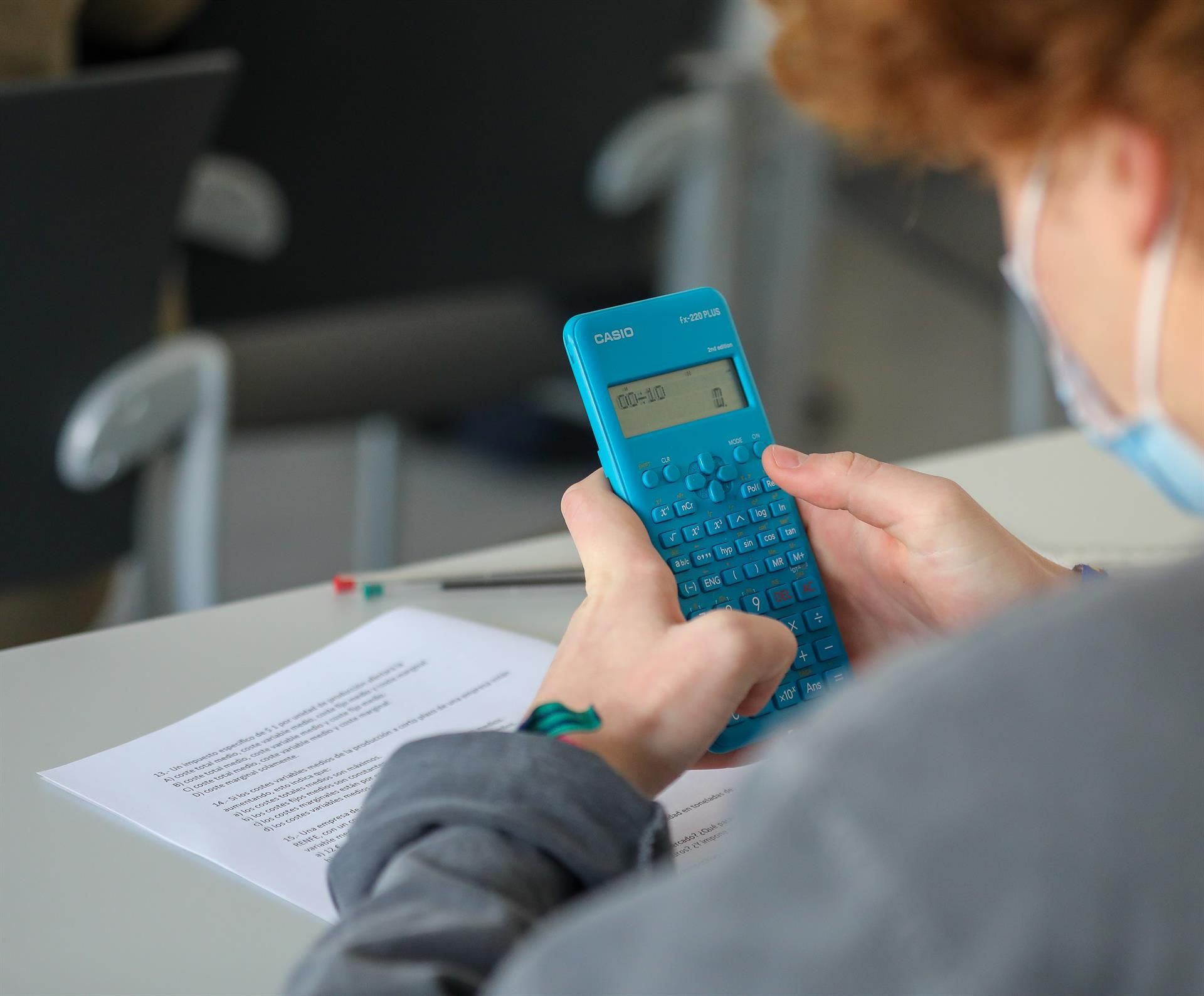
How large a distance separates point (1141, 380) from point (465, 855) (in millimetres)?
232

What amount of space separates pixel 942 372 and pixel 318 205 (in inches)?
57.8

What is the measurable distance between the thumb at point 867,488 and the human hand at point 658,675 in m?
0.11

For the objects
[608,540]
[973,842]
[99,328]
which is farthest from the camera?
[99,328]

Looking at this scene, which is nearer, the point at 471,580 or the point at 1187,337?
the point at 1187,337

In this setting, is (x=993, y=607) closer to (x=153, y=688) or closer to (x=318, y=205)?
(x=153, y=688)

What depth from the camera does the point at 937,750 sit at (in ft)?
0.88

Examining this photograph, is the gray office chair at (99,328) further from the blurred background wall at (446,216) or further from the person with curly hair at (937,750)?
the person with curly hair at (937,750)

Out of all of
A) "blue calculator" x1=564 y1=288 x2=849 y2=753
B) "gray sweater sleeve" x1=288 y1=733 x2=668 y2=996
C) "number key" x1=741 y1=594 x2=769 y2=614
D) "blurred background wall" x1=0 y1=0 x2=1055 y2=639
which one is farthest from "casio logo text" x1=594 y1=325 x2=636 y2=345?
"blurred background wall" x1=0 y1=0 x2=1055 y2=639

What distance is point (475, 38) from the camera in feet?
4.49

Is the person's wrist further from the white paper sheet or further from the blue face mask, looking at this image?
the blue face mask

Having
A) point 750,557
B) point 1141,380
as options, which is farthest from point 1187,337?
point 750,557

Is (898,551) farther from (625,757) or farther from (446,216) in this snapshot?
(446,216)

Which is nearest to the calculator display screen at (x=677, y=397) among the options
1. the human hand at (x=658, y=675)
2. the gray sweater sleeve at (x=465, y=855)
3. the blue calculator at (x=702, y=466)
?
the blue calculator at (x=702, y=466)

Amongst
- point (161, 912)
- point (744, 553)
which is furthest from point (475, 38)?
point (161, 912)
